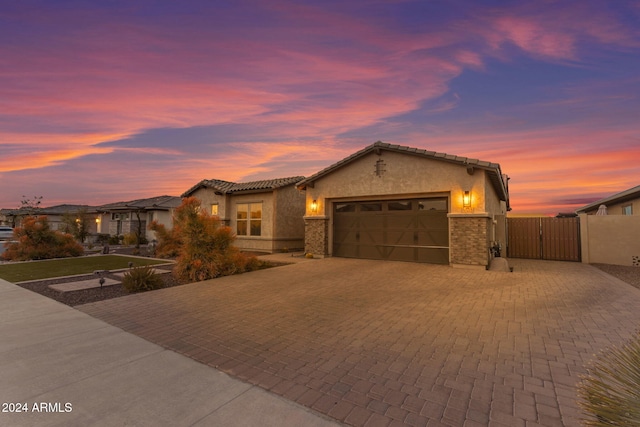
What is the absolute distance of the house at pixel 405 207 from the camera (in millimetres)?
11336

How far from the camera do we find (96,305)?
20.7ft

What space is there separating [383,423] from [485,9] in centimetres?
1100

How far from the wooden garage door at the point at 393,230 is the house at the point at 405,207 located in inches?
1.6

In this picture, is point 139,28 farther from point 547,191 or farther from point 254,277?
point 547,191

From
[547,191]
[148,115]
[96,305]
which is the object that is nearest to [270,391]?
[96,305]

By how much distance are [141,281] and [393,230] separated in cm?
998

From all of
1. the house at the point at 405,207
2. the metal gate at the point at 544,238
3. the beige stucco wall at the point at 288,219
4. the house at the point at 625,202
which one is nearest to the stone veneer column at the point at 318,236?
the house at the point at 405,207

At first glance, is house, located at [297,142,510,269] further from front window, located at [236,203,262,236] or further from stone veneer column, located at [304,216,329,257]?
front window, located at [236,203,262,236]

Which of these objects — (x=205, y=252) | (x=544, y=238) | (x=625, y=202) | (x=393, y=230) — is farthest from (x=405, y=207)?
(x=625, y=202)

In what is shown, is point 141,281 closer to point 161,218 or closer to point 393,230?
point 393,230

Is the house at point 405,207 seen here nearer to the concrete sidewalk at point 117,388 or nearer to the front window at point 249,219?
the front window at point 249,219

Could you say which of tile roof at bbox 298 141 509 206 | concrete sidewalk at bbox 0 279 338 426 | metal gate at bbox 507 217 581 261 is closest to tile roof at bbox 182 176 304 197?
tile roof at bbox 298 141 509 206

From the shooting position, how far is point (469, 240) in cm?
1129

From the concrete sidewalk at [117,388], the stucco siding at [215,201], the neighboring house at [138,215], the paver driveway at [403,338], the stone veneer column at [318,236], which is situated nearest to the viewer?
the concrete sidewalk at [117,388]
